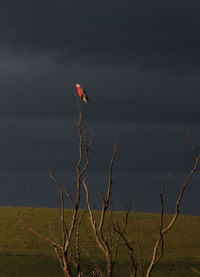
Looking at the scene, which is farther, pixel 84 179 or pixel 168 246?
pixel 168 246

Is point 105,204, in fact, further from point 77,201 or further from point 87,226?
point 87,226

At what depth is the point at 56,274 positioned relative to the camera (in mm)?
21344

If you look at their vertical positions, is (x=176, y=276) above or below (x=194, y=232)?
below

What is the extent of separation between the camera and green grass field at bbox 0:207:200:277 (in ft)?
73.6

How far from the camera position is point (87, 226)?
2862cm

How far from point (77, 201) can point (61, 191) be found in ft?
0.94

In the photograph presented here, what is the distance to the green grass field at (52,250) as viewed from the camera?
73.6 feet

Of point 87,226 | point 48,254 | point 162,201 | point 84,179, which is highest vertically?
point 87,226

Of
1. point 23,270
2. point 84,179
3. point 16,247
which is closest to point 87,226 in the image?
point 16,247

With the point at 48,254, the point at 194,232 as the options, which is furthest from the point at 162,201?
the point at 194,232

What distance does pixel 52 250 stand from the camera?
24.7 m

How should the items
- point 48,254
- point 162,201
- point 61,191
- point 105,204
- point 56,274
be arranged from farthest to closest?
point 48,254, point 56,274, point 61,191, point 105,204, point 162,201

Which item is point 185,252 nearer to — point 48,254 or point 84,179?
point 48,254

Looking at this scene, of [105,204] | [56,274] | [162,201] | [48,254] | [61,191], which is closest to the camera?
[162,201]
